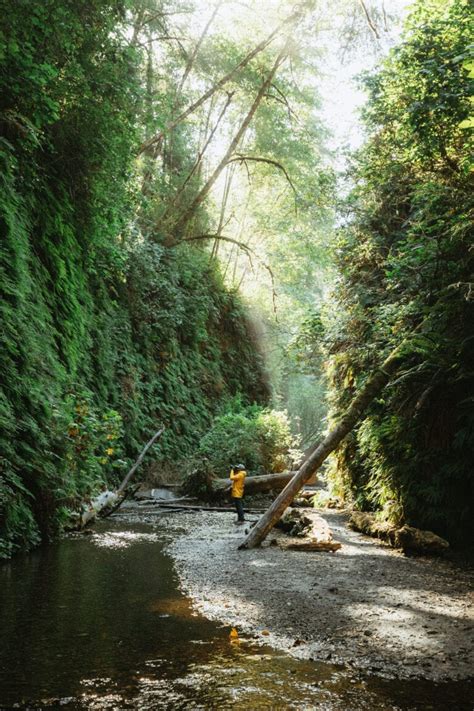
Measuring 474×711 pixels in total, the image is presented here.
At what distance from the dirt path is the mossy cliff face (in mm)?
2502

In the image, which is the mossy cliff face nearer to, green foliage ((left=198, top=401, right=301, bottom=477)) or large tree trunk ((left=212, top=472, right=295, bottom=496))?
green foliage ((left=198, top=401, right=301, bottom=477))

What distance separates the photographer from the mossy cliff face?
8078mm

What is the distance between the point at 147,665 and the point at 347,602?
93.1 inches

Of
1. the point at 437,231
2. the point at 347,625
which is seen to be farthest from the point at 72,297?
the point at 347,625

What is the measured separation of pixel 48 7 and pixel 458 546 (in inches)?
431

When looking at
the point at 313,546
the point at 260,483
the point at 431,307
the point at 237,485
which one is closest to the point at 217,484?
the point at 260,483

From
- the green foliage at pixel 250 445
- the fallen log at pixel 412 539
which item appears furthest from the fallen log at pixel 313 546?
the green foliage at pixel 250 445

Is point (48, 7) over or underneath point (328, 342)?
over

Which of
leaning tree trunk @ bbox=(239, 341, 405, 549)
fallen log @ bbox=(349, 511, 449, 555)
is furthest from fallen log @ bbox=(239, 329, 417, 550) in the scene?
fallen log @ bbox=(349, 511, 449, 555)

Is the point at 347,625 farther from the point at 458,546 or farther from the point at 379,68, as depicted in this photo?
the point at 379,68

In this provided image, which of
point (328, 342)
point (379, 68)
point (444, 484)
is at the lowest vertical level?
point (444, 484)

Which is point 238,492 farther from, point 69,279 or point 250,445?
point 69,279

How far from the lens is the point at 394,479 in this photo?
9398mm

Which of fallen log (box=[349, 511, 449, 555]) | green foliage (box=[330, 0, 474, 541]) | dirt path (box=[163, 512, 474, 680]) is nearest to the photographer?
dirt path (box=[163, 512, 474, 680])
